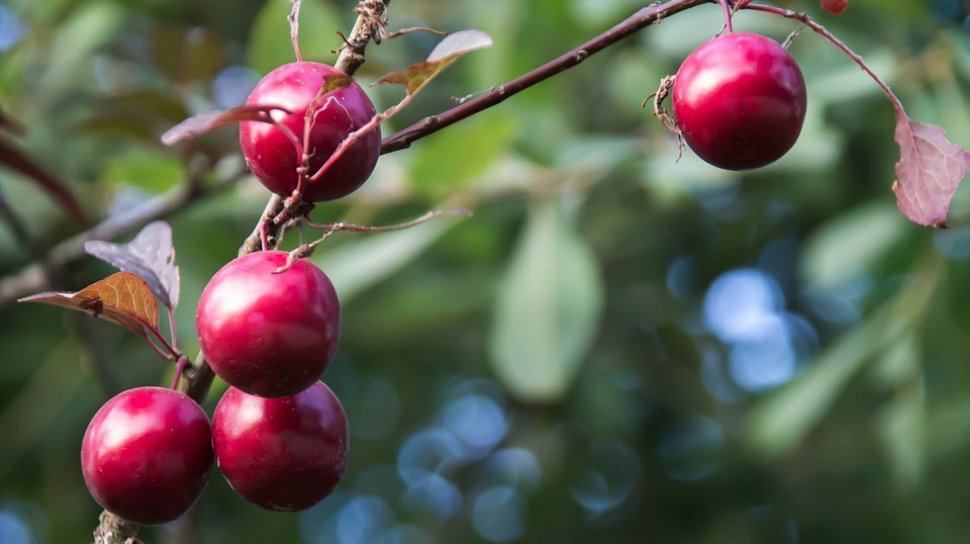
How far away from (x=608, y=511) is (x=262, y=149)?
2688 mm

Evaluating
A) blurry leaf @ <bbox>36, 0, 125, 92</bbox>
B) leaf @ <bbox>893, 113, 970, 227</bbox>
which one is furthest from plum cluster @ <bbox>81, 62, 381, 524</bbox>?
blurry leaf @ <bbox>36, 0, 125, 92</bbox>

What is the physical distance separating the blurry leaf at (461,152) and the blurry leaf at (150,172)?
0.44 m

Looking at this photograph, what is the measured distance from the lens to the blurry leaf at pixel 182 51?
6.48ft

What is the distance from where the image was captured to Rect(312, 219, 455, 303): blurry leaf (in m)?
1.92

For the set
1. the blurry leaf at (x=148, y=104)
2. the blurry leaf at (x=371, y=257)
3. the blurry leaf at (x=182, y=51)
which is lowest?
the blurry leaf at (x=371, y=257)

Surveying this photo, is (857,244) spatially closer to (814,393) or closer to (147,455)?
(814,393)

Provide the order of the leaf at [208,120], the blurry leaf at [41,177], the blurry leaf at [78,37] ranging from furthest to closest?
1. the blurry leaf at [78,37]
2. the blurry leaf at [41,177]
3. the leaf at [208,120]

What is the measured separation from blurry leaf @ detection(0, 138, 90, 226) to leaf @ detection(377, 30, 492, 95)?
90 centimetres

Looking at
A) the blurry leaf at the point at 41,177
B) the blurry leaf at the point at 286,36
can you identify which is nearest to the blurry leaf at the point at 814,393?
the blurry leaf at the point at 286,36

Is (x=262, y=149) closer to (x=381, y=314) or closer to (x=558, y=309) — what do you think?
(x=558, y=309)

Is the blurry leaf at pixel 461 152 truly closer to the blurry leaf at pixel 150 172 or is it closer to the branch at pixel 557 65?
the blurry leaf at pixel 150 172

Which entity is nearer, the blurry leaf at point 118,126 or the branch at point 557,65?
the branch at point 557,65

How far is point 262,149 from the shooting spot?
0.80 metres

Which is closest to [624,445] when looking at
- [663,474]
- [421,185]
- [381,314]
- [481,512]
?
[663,474]
